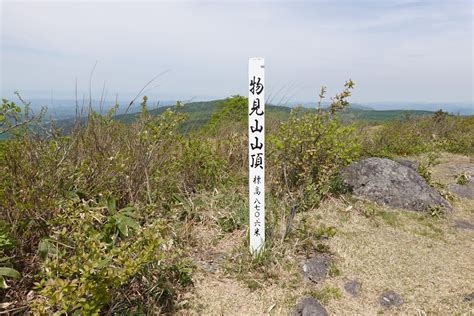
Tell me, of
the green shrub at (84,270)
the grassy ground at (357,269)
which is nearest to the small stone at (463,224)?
the grassy ground at (357,269)

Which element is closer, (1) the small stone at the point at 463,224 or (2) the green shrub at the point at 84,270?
(2) the green shrub at the point at 84,270

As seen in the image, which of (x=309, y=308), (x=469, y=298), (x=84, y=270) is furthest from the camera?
(x=469, y=298)

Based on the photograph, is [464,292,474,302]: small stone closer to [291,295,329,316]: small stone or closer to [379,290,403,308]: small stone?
[379,290,403,308]: small stone

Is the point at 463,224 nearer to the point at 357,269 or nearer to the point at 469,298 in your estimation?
the point at 469,298

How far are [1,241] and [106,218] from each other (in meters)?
0.81

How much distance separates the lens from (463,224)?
4172 millimetres

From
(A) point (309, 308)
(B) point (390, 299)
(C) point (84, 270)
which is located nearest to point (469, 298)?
(B) point (390, 299)

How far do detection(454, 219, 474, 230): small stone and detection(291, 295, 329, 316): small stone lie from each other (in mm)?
2670

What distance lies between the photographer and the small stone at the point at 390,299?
262cm

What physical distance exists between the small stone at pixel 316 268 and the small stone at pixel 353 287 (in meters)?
0.20

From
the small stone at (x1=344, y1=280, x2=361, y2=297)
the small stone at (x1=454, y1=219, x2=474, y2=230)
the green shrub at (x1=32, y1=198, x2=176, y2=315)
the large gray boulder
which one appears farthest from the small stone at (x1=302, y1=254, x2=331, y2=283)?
the small stone at (x1=454, y1=219, x2=474, y2=230)

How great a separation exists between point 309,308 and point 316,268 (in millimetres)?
570

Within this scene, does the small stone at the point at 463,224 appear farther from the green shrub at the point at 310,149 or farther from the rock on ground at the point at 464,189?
the green shrub at the point at 310,149

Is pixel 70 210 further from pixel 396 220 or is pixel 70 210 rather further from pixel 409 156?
pixel 409 156
